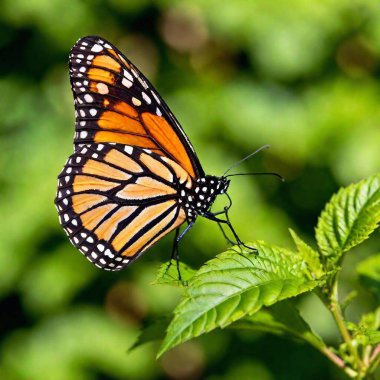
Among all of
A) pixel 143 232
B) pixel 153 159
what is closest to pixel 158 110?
pixel 153 159

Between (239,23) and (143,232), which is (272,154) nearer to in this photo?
(239,23)

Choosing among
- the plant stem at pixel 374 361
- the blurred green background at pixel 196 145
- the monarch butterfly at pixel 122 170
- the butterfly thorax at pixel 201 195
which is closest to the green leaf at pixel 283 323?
the plant stem at pixel 374 361

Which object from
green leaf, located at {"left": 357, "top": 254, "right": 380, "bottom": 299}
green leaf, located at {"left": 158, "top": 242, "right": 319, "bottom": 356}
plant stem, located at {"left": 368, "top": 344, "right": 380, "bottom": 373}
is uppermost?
green leaf, located at {"left": 158, "top": 242, "right": 319, "bottom": 356}

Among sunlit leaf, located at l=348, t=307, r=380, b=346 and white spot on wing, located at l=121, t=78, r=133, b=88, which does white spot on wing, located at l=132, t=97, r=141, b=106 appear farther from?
sunlit leaf, located at l=348, t=307, r=380, b=346

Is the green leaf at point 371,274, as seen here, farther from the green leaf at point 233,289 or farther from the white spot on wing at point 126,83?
the white spot on wing at point 126,83

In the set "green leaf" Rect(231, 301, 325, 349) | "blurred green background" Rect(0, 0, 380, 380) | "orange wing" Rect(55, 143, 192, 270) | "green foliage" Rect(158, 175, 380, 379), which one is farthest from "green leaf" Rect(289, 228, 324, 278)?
"blurred green background" Rect(0, 0, 380, 380)

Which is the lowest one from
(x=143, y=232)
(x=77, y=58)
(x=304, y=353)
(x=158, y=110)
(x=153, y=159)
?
(x=304, y=353)
